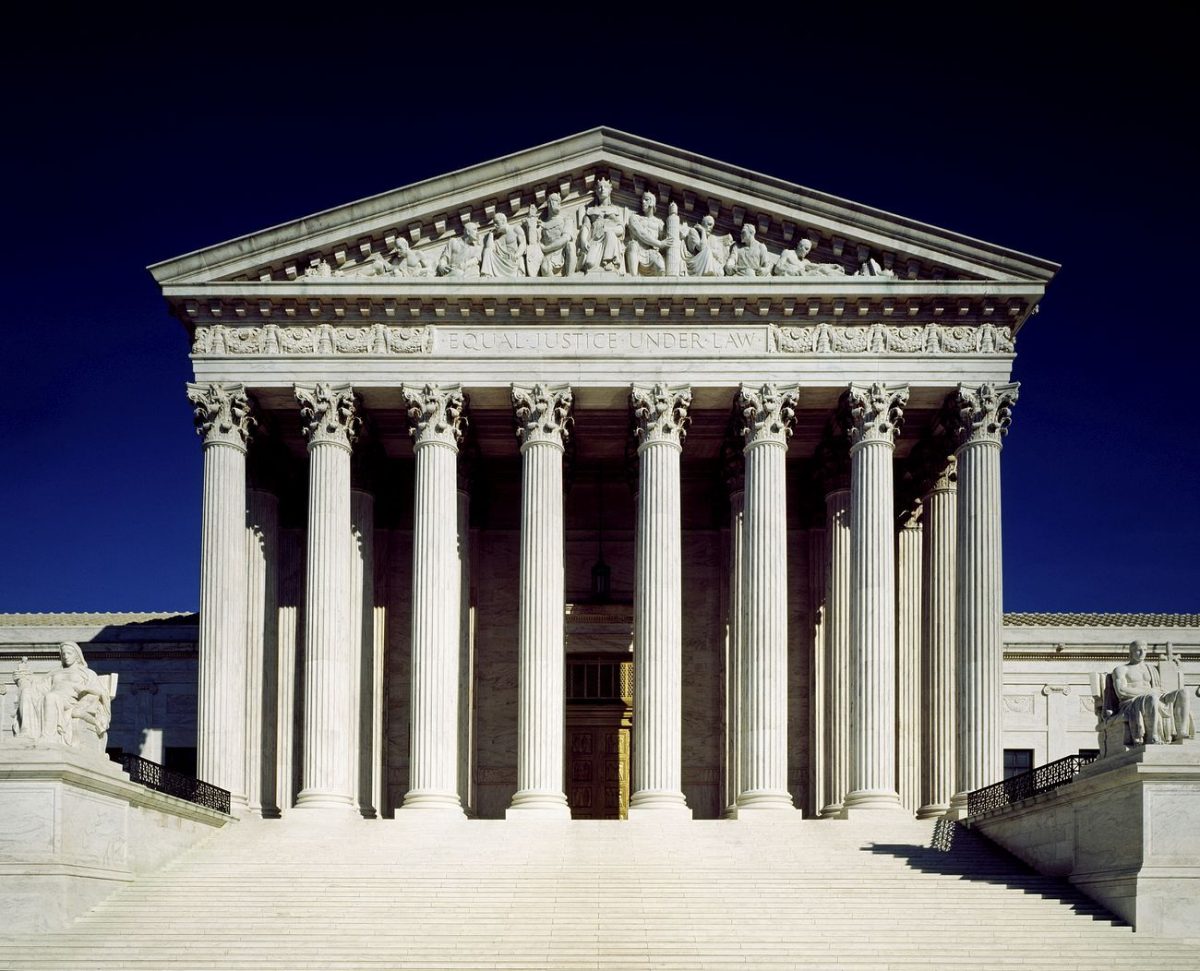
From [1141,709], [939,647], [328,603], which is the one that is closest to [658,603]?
[328,603]

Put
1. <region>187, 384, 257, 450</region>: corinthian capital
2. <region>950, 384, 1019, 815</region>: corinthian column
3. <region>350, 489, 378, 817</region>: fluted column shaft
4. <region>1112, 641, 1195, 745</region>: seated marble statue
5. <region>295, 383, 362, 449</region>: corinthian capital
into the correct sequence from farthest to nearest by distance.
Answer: <region>350, 489, 378, 817</region>: fluted column shaft
<region>295, 383, 362, 449</region>: corinthian capital
<region>187, 384, 257, 450</region>: corinthian capital
<region>950, 384, 1019, 815</region>: corinthian column
<region>1112, 641, 1195, 745</region>: seated marble statue

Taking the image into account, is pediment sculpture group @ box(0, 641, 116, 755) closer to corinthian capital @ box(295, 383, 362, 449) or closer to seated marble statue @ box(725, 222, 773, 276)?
corinthian capital @ box(295, 383, 362, 449)

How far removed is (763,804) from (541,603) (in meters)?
7.80

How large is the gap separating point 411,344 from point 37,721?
15.8 metres

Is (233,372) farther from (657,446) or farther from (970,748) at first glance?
(970,748)

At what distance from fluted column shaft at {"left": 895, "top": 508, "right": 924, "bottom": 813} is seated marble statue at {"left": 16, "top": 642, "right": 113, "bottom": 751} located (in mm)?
23674

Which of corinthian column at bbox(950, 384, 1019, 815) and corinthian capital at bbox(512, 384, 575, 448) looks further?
corinthian capital at bbox(512, 384, 575, 448)

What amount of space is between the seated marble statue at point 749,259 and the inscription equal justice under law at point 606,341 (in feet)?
5.05

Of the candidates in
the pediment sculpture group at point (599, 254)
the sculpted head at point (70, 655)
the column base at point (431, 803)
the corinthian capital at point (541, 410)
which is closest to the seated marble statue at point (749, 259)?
the pediment sculpture group at point (599, 254)

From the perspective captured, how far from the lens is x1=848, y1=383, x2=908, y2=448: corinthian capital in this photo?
45.1m

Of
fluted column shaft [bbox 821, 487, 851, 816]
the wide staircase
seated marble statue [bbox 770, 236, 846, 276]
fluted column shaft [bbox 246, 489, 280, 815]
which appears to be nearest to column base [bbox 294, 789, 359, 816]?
the wide staircase

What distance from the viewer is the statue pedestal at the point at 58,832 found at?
106ft

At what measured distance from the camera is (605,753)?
54.0 meters

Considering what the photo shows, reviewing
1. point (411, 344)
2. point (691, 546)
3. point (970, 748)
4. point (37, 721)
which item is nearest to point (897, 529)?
point (691, 546)
